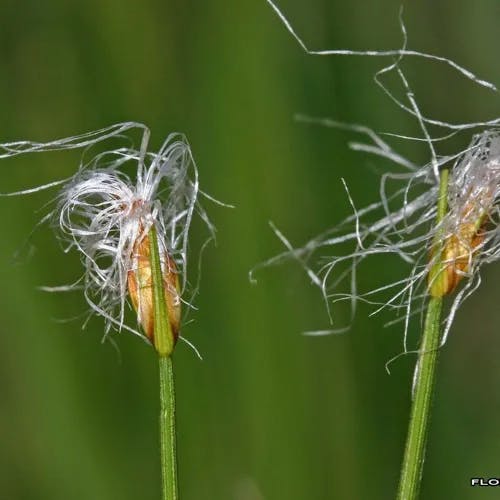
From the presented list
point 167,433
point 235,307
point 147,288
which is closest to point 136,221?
point 147,288

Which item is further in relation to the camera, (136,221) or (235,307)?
(235,307)

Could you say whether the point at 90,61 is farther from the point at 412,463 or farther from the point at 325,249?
the point at 412,463

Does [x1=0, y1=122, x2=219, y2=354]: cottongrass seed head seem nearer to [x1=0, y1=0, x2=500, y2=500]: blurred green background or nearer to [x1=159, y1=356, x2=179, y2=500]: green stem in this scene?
[x1=159, y1=356, x2=179, y2=500]: green stem

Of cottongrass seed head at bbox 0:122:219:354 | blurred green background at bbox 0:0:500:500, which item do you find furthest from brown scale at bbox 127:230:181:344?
blurred green background at bbox 0:0:500:500

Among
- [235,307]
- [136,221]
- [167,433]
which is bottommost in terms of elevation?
[235,307]

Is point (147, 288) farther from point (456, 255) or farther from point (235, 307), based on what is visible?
point (235, 307)
